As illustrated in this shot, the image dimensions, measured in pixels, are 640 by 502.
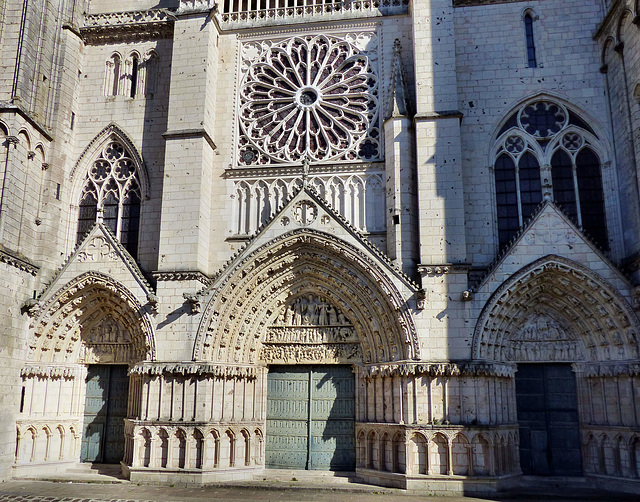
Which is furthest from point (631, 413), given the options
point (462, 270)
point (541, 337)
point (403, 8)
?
point (403, 8)

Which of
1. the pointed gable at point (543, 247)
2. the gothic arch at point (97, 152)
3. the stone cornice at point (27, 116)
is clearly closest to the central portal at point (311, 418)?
the pointed gable at point (543, 247)

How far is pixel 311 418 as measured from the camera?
14.9 metres

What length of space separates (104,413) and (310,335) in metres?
5.86

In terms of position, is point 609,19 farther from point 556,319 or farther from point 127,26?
point 127,26

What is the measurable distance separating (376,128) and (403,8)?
3.61 metres

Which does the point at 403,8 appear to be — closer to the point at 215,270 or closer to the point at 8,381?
the point at 215,270

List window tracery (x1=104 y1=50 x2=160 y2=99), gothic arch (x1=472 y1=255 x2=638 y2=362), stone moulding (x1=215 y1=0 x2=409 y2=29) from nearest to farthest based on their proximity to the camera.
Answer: gothic arch (x1=472 y1=255 x2=638 y2=362) < stone moulding (x1=215 y1=0 x2=409 y2=29) < window tracery (x1=104 y1=50 x2=160 y2=99)

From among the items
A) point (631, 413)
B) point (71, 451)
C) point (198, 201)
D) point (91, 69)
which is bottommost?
point (71, 451)

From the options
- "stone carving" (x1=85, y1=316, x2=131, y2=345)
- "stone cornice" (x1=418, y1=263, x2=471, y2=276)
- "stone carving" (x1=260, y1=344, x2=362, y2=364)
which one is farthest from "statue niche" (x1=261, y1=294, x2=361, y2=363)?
"stone carving" (x1=85, y1=316, x2=131, y2=345)

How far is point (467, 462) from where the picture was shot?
12.9 meters

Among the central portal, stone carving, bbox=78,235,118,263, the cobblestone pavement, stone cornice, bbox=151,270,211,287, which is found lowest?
the cobblestone pavement

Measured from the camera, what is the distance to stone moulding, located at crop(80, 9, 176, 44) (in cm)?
1723

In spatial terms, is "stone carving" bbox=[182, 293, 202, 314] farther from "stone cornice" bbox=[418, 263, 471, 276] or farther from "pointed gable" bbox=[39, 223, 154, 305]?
"stone cornice" bbox=[418, 263, 471, 276]

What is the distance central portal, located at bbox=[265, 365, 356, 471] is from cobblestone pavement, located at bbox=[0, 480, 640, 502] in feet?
5.13
